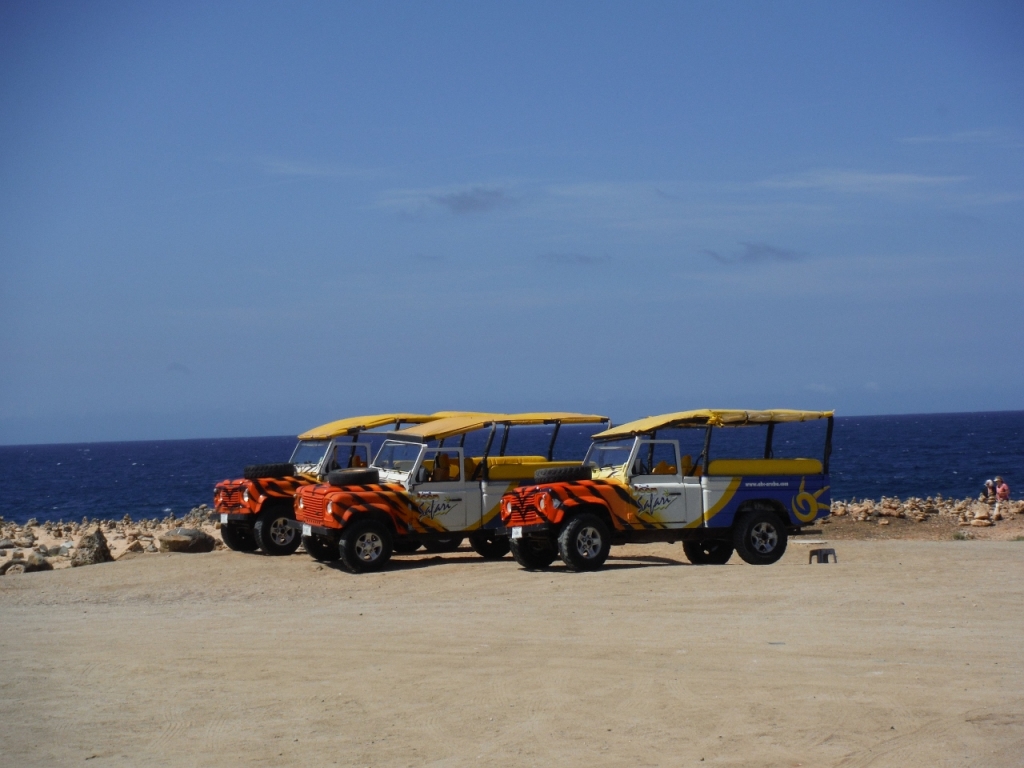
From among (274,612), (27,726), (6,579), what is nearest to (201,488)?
(6,579)

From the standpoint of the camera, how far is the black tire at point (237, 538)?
66.9ft

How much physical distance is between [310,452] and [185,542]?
8.72ft

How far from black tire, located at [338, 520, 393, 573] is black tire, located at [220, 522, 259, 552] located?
418 centimetres

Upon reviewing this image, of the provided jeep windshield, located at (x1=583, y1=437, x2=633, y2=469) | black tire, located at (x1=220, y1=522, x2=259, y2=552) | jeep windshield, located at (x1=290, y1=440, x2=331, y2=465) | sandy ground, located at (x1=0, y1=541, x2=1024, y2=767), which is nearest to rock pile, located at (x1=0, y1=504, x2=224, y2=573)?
black tire, located at (x1=220, y1=522, x2=259, y2=552)

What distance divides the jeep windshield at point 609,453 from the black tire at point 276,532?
535 centimetres

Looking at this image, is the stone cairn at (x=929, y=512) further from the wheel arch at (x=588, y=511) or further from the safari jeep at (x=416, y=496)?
the wheel arch at (x=588, y=511)

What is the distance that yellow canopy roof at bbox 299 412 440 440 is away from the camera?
66.6 feet

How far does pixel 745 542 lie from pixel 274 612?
267 inches

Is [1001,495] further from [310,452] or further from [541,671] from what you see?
Answer: [541,671]

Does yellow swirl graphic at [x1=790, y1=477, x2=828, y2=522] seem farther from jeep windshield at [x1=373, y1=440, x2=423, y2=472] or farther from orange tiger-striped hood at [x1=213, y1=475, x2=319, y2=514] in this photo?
orange tiger-striped hood at [x1=213, y1=475, x2=319, y2=514]

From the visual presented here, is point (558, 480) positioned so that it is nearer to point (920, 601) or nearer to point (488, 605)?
point (488, 605)

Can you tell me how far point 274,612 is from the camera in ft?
43.1

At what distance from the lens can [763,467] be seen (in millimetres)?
16750

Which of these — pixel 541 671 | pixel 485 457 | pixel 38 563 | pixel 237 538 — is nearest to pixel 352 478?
pixel 485 457
